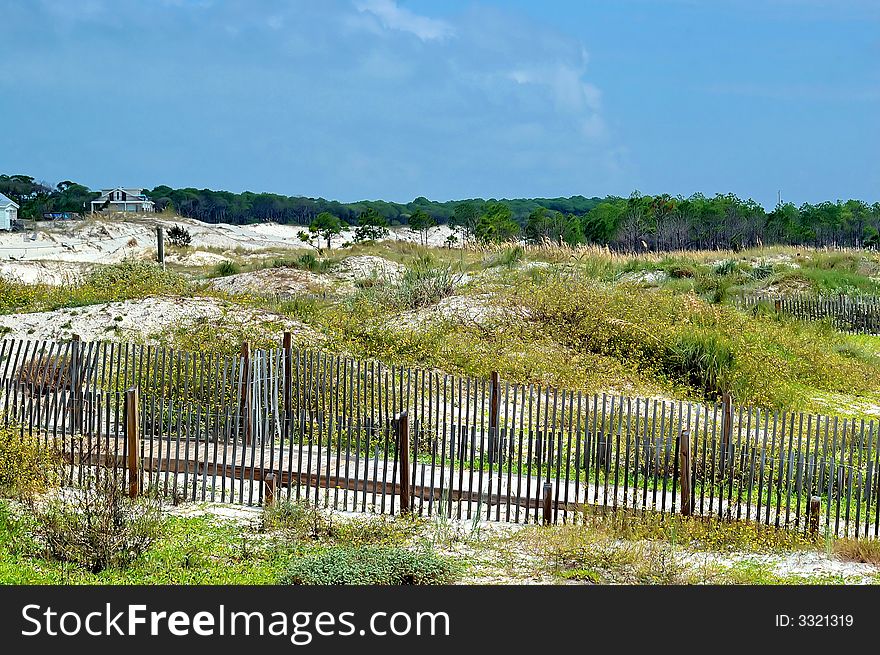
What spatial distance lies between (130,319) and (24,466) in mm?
8588

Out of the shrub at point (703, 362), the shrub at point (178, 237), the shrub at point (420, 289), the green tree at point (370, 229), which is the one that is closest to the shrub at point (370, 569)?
the shrub at point (703, 362)

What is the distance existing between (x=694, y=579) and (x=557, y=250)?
24.2m

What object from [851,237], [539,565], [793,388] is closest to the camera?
[539,565]

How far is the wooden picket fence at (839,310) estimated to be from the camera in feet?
84.9

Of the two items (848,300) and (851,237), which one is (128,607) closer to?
(848,300)

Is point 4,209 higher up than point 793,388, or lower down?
higher up

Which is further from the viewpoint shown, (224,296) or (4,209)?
(4,209)

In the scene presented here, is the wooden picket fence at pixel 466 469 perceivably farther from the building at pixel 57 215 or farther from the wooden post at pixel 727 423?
the building at pixel 57 215

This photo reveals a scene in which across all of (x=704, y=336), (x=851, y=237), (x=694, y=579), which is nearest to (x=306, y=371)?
(x=694, y=579)

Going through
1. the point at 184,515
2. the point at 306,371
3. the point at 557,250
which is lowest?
the point at 184,515

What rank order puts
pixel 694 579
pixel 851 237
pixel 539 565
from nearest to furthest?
pixel 694 579 < pixel 539 565 < pixel 851 237

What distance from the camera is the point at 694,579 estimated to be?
→ 723cm

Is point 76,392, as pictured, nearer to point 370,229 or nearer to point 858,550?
point 858,550

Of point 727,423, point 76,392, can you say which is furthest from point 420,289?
point 727,423
